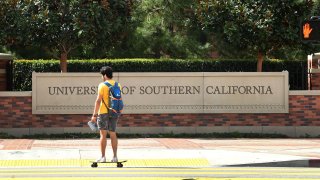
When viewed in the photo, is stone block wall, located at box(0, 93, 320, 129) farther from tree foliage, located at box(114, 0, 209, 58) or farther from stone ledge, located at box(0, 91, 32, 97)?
tree foliage, located at box(114, 0, 209, 58)

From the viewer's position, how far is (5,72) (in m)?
22.1

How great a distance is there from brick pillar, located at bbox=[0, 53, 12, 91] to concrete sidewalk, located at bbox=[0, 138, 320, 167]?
4.24 metres

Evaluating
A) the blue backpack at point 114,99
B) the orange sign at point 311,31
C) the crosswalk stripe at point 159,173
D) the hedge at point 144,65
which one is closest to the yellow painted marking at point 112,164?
the crosswalk stripe at point 159,173

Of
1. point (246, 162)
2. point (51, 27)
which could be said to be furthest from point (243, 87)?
point (246, 162)

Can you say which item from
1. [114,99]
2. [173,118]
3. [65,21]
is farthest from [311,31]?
[65,21]

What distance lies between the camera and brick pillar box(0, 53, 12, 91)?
2200 cm

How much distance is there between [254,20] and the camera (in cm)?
2177

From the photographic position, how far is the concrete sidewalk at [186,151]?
13.3m

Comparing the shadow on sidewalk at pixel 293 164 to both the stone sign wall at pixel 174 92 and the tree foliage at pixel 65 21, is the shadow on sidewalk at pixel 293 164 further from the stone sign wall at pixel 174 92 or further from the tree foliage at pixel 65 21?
the tree foliage at pixel 65 21

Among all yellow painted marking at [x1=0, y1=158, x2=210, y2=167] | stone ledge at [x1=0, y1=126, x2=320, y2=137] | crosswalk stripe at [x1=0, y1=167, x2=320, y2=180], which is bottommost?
crosswalk stripe at [x1=0, y1=167, x2=320, y2=180]

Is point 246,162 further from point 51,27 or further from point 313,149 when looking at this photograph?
point 51,27

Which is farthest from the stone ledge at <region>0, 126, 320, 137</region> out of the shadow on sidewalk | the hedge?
the shadow on sidewalk

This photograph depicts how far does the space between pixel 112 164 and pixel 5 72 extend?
10.4 m

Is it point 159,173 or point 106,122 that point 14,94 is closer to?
→ point 106,122
